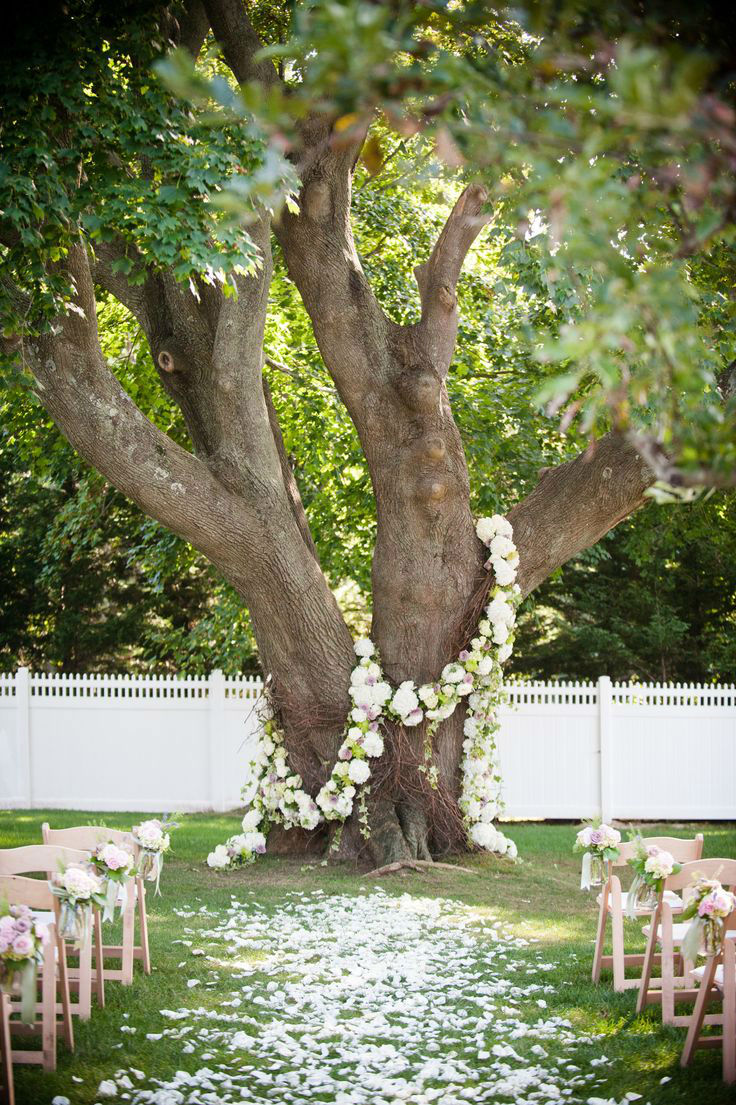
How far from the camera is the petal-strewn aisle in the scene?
16.3 ft

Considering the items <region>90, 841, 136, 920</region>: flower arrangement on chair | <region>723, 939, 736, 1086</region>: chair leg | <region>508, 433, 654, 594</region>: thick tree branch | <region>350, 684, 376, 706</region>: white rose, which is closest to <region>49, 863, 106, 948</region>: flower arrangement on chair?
<region>90, 841, 136, 920</region>: flower arrangement on chair

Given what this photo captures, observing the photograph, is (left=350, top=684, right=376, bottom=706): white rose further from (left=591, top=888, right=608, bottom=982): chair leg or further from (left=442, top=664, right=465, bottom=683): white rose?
(left=591, top=888, right=608, bottom=982): chair leg

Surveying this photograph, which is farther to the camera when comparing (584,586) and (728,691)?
(584,586)

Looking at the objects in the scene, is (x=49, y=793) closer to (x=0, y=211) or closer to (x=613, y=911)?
(x=0, y=211)

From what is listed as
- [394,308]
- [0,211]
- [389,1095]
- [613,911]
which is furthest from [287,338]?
[389,1095]

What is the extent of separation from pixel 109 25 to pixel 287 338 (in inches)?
A: 321

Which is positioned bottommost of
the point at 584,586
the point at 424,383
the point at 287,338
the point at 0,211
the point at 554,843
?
the point at 554,843

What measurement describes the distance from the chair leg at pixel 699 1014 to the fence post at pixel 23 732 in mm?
12642

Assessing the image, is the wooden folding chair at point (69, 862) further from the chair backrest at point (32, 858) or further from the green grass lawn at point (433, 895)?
the green grass lawn at point (433, 895)

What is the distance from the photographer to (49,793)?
1627 cm

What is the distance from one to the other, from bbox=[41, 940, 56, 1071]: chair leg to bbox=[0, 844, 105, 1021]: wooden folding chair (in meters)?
0.38

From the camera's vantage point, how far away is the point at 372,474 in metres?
11.2

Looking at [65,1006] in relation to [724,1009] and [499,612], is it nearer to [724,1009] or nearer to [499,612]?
[724,1009]

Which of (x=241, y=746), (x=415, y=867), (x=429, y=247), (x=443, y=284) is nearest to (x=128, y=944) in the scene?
(x=415, y=867)
